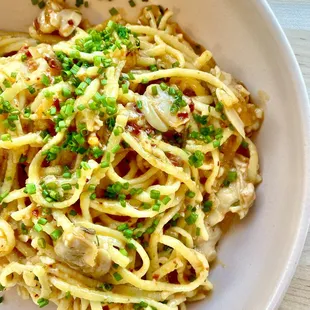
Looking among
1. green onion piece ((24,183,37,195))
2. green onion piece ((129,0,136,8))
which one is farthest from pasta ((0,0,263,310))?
green onion piece ((129,0,136,8))

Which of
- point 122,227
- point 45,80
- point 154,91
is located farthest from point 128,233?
point 45,80

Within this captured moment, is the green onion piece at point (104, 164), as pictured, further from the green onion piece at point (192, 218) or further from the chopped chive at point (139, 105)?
the green onion piece at point (192, 218)

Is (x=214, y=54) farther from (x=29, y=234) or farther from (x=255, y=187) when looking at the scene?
(x=29, y=234)

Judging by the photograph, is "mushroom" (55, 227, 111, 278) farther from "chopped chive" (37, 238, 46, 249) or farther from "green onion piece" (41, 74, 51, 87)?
"green onion piece" (41, 74, 51, 87)

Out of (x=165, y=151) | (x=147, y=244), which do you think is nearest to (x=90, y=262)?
(x=147, y=244)

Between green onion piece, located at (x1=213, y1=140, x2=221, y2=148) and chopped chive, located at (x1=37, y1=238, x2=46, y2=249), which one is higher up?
green onion piece, located at (x1=213, y1=140, x2=221, y2=148)

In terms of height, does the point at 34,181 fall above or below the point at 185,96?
below

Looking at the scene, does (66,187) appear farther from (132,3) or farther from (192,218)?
(132,3)
